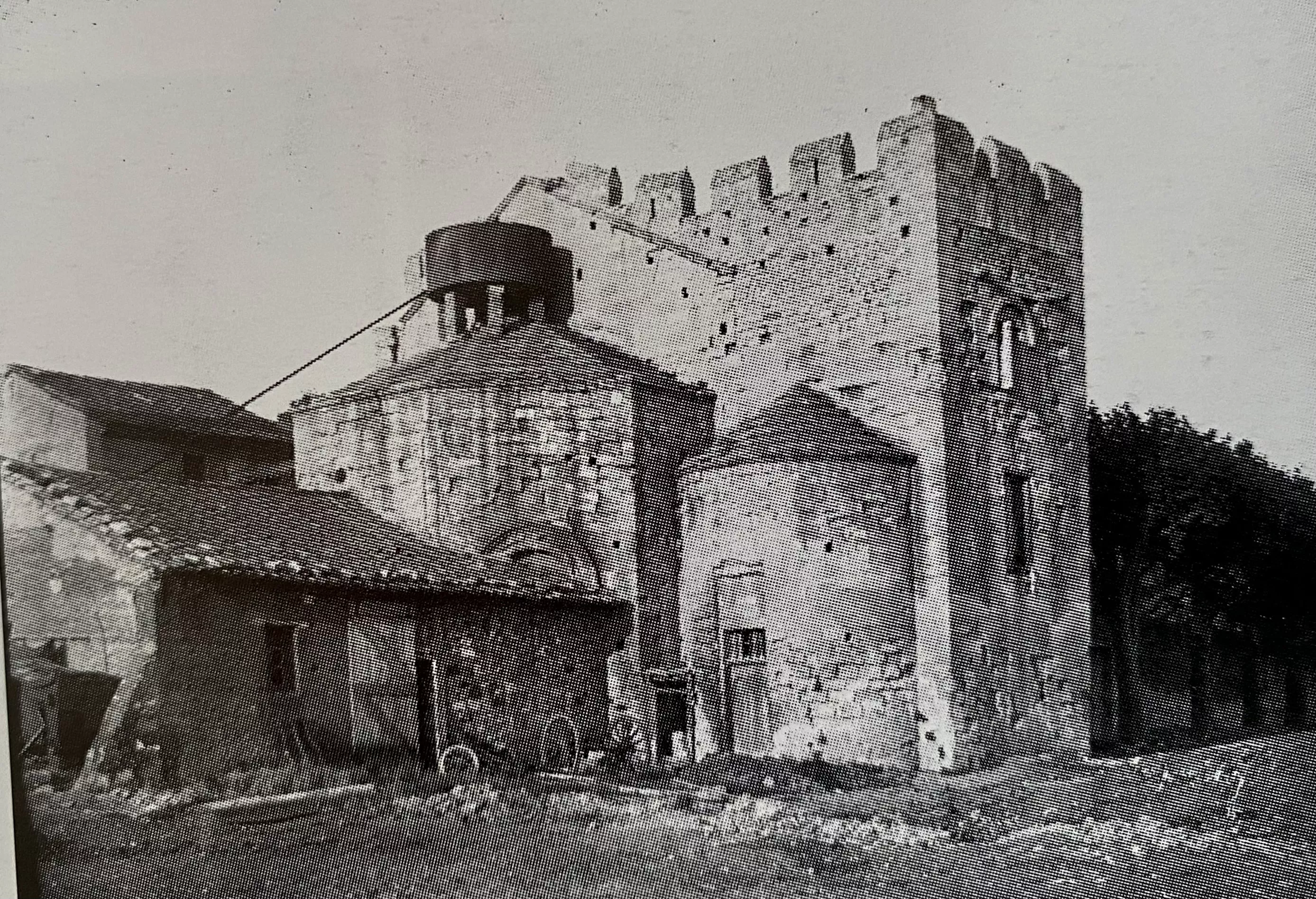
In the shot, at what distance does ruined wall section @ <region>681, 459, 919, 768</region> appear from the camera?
38.3 ft

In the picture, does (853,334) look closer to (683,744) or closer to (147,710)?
(683,744)

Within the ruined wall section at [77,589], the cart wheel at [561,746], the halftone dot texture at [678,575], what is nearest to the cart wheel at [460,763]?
the halftone dot texture at [678,575]

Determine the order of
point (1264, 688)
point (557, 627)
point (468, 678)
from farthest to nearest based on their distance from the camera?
point (1264, 688) → point (557, 627) → point (468, 678)

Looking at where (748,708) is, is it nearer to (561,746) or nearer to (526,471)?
(561,746)

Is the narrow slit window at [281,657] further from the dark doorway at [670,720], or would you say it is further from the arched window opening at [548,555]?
the dark doorway at [670,720]

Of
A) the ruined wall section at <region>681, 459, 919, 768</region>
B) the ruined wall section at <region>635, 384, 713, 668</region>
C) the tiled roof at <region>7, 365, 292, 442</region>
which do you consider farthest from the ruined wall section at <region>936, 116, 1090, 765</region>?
the tiled roof at <region>7, 365, 292, 442</region>

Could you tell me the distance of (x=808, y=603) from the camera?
12.0 metres

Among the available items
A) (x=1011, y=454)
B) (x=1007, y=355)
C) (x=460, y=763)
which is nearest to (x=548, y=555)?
(x=460, y=763)

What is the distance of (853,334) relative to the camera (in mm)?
12727

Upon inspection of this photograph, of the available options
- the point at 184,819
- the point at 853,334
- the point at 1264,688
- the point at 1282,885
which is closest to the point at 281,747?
the point at 184,819

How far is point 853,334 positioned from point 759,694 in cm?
405

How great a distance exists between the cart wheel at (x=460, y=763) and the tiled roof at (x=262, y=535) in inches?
61.9

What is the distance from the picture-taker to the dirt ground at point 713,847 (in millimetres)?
8117

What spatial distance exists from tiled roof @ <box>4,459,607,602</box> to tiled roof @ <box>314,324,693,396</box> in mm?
1381
